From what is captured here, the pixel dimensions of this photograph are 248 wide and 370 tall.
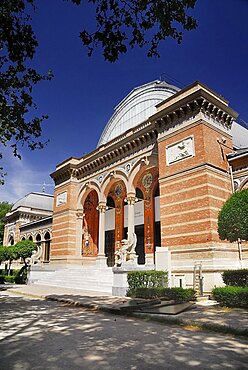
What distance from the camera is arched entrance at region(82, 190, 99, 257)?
23922 millimetres

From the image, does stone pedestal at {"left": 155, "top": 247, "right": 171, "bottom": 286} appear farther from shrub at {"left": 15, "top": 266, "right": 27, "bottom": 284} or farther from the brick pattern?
shrub at {"left": 15, "top": 266, "right": 27, "bottom": 284}

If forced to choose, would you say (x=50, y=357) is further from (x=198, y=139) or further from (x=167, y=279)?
(x=198, y=139)

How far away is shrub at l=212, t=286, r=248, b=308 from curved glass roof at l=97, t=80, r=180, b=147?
772 inches

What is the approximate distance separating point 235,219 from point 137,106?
2070 centimetres

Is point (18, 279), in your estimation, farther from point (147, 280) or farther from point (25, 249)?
point (147, 280)

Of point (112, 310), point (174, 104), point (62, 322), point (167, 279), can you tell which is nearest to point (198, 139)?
point (174, 104)

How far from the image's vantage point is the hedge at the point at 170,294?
9602mm

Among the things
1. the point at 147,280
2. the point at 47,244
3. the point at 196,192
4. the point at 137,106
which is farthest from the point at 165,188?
the point at 47,244

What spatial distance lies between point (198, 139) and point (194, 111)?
1.60 metres

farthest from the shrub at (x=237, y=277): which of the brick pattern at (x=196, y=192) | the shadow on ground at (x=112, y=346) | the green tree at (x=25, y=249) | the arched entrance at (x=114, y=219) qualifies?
the green tree at (x=25, y=249)

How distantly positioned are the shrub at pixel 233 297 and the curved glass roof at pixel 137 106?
19601 millimetres

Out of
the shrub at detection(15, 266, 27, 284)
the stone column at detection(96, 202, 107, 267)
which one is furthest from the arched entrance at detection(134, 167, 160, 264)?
the shrub at detection(15, 266, 27, 284)

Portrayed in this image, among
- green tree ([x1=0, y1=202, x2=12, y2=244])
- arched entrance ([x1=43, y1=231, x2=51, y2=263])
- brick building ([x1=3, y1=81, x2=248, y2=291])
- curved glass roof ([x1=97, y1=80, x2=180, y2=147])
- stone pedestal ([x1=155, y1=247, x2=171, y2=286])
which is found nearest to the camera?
stone pedestal ([x1=155, y1=247, x2=171, y2=286])

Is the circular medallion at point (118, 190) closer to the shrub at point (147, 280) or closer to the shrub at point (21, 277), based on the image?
the shrub at point (21, 277)
